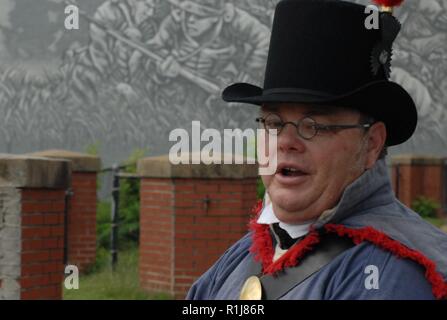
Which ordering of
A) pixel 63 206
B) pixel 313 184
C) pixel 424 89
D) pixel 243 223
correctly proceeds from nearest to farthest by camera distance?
pixel 313 184 < pixel 63 206 < pixel 243 223 < pixel 424 89

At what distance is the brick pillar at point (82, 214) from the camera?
28.2 feet

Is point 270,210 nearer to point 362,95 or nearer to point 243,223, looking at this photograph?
point 362,95

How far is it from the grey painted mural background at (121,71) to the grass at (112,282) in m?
5.94

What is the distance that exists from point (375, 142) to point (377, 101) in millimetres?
126

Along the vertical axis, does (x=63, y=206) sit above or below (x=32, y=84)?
below

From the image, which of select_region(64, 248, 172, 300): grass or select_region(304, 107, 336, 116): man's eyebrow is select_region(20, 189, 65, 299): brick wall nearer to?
select_region(64, 248, 172, 300): grass

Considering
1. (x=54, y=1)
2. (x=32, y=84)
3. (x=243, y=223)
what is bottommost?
(x=243, y=223)

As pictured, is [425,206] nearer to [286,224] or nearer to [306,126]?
[286,224]

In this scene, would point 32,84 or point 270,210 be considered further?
point 32,84

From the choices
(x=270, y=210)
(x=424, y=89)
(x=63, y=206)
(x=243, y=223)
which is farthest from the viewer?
(x=424, y=89)

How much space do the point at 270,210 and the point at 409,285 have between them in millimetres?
589

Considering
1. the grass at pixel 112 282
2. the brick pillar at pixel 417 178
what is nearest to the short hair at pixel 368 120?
the grass at pixel 112 282
